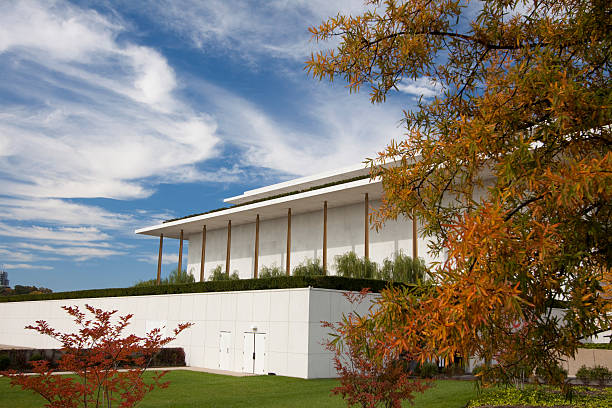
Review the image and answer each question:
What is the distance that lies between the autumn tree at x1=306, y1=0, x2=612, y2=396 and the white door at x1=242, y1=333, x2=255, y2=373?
1557cm

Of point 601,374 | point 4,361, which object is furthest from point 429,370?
point 4,361

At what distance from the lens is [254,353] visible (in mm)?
20750

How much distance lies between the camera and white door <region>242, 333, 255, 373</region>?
20797 mm

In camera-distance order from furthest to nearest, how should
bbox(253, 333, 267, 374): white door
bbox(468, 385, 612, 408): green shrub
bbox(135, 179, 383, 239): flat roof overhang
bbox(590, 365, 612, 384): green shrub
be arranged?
bbox(135, 179, 383, 239): flat roof overhang
bbox(253, 333, 267, 374): white door
bbox(590, 365, 612, 384): green shrub
bbox(468, 385, 612, 408): green shrub

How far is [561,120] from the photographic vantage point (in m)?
4.42

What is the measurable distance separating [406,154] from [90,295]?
30.4 metres

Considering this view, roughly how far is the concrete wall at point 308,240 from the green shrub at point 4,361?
15518mm

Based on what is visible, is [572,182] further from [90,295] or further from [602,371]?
[90,295]

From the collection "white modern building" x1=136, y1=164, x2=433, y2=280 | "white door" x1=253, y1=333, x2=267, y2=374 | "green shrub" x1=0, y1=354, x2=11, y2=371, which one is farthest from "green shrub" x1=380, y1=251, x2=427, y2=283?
"green shrub" x1=0, y1=354, x2=11, y2=371

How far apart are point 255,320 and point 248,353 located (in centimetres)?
139

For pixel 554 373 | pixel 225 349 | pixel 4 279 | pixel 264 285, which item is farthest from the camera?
pixel 4 279

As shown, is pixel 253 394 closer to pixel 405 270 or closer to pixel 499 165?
pixel 405 270

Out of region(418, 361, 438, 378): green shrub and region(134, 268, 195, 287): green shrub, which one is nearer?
region(418, 361, 438, 378): green shrub

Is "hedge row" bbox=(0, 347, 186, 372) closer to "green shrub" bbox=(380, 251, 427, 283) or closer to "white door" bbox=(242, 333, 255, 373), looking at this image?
"white door" bbox=(242, 333, 255, 373)
